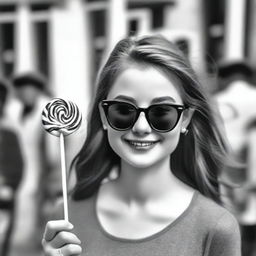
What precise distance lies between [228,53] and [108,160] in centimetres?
219

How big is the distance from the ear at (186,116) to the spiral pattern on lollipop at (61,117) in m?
0.31

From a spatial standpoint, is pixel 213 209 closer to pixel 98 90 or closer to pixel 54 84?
pixel 98 90

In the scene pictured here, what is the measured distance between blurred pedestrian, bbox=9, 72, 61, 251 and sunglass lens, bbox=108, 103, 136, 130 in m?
2.57

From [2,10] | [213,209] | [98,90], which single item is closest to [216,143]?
[213,209]

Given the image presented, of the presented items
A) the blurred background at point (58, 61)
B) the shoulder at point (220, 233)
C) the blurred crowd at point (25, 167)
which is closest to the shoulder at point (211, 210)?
the shoulder at point (220, 233)

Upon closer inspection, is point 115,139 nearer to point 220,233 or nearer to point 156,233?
point 156,233

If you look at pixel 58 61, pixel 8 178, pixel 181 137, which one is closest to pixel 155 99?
pixel 181 137

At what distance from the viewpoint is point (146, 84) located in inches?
66.4

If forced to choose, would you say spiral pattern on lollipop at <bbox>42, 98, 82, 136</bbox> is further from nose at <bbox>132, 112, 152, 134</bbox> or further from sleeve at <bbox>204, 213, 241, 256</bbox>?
sleeve at <bbox>204, 213, 241, 256</bbox>

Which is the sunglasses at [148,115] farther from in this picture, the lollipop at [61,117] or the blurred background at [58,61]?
the blurred background at [58,61]

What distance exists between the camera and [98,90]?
6.08ft

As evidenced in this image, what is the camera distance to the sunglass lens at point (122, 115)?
1692mm

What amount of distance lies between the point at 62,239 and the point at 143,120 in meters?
0.39

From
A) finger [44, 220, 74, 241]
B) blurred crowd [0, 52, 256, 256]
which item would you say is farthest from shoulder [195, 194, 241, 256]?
blurred crowd [0, 52, 256, 256]
